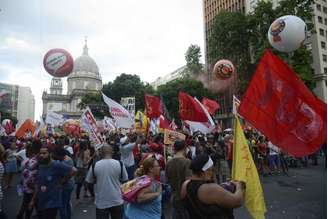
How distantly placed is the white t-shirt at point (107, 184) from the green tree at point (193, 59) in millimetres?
45470

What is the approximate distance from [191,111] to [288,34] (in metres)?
3.33

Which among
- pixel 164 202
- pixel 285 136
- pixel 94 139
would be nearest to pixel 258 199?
pixel 285 136

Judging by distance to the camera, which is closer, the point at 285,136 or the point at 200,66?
the point at 285,136

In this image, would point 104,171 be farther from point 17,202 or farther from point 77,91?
point 77,91

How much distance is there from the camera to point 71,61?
1134cm

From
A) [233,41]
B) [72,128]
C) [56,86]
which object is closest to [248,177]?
[72,128]

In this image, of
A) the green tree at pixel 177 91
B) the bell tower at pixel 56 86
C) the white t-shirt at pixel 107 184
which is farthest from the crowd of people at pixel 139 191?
the bell tower at pixel 56 86

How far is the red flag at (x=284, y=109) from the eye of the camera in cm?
311

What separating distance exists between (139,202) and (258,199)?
1273 millimetres

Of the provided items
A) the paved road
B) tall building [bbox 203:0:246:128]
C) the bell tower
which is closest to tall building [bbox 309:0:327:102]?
tall building [bbox 203:0:246:128]

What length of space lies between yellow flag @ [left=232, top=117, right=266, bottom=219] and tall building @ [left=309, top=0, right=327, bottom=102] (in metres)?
40.4

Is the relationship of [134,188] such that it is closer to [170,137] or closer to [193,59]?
[170,137]

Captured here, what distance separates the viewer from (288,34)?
766 cm

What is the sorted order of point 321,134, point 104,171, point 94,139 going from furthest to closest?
point 94,139 < point 104,171 < point 321,134
